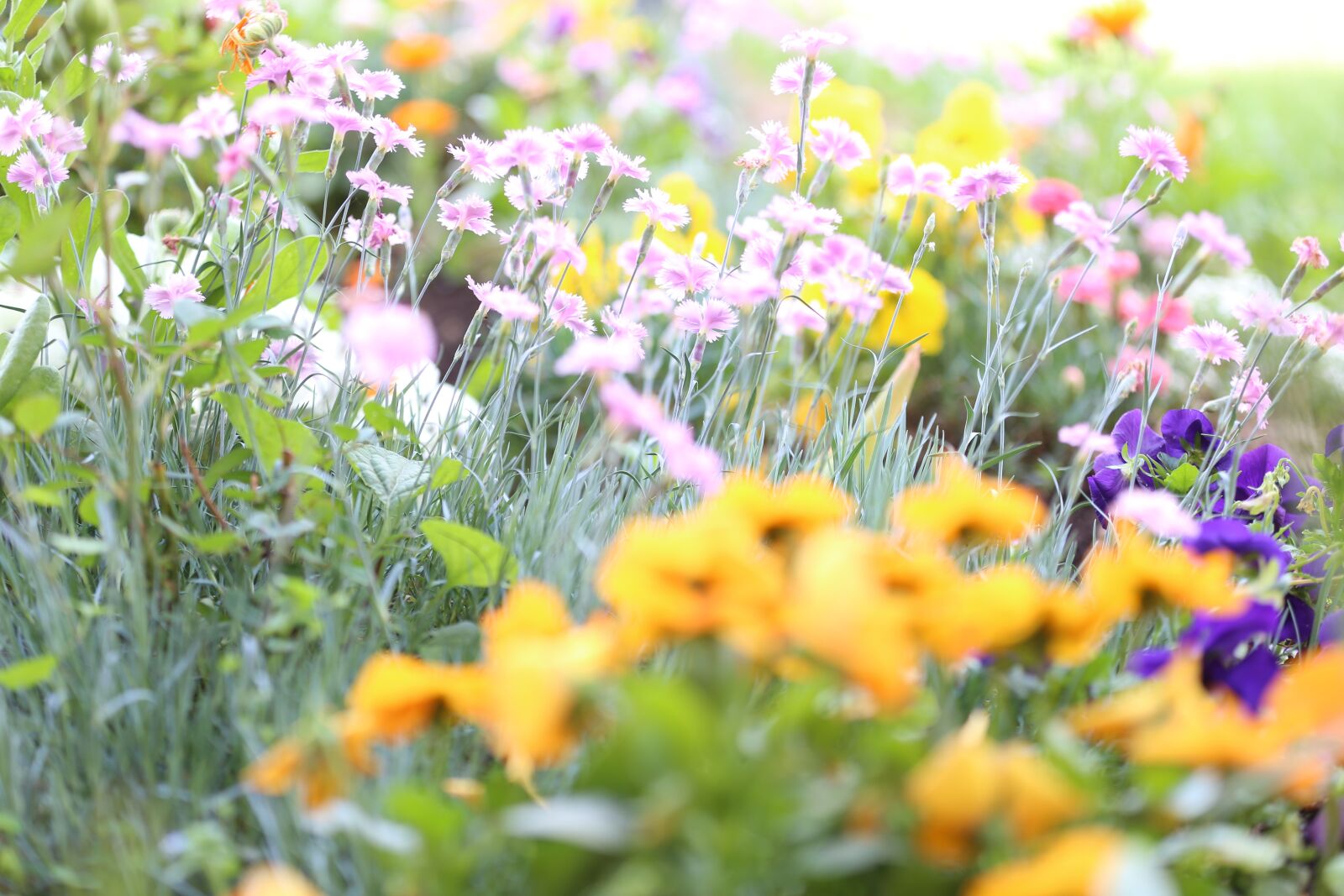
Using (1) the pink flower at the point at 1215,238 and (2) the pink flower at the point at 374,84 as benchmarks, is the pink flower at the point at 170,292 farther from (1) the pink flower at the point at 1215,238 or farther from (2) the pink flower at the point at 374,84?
(1) the pink flower at the point at 1215,238

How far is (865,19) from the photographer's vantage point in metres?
6.01

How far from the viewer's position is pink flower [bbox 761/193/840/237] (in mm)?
869

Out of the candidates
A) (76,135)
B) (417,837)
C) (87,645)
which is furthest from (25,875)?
(76,135)

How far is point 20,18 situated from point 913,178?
1.08m

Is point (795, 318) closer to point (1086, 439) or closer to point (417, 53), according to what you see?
point (1086, 439)

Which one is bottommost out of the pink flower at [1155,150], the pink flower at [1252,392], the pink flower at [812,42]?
the pink flower at [1252,392]

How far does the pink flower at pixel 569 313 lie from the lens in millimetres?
1053

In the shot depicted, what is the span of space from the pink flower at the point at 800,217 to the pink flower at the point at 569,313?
0.71 ft

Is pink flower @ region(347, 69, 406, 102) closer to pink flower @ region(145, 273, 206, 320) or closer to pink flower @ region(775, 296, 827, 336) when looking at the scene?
pink flower @ region(145, 273, 206, 320)

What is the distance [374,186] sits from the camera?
99 centimetres

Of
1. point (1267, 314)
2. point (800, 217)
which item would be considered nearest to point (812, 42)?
point (800, 217)

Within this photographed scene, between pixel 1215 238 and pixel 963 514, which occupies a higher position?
pixel 1215 238

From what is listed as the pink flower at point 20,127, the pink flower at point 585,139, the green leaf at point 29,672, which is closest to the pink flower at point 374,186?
the pink flower at point 585,139

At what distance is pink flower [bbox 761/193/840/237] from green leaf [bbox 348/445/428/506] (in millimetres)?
372
